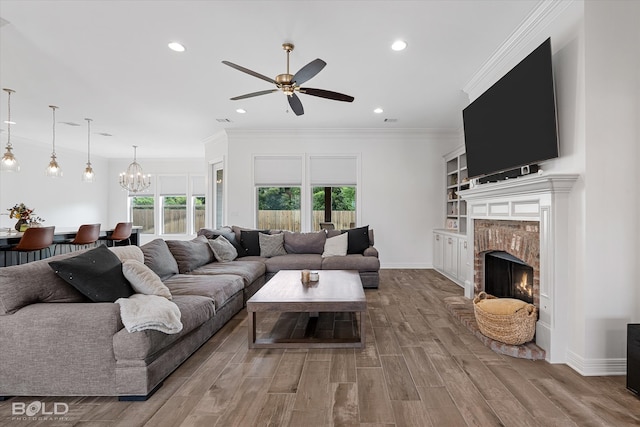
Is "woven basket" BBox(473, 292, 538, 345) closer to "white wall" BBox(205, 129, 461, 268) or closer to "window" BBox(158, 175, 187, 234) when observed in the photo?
"white wall" BBox(205, 129, 461, 268)

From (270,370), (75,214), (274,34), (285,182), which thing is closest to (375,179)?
(285,182)

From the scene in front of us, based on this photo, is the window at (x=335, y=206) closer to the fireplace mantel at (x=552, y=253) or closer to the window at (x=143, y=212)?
the fireplace mantel at (x=552, y=253)

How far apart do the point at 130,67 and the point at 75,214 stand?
695cm

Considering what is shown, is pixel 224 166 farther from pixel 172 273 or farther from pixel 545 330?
pixel 545 330

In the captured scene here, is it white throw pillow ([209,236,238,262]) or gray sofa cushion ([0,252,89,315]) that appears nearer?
gray sofa cushion ([0,252,89,315])

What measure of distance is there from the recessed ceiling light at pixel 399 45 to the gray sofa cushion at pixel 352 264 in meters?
2.92

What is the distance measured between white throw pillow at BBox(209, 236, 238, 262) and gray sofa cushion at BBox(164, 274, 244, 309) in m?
1.03

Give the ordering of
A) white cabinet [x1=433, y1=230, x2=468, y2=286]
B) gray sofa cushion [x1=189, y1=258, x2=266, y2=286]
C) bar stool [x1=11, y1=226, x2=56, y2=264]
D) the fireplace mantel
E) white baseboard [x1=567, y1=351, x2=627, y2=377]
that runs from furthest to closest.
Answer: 1. white cabinet [x1=433, y1=230, x2=468, y2=286]
2. bar stool [x1=11, y1=226, x2=56, y2=264]
3. gray sofa cushion [x1=189, y1=258, x2=266, y2=286]
4. the fireplace mantel
5. white baseboard [x1=567, y1=351, x2=627, y2=377]

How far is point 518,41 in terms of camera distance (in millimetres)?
3064

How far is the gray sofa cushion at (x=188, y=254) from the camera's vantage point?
3928mm

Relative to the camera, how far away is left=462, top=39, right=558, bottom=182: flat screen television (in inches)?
100

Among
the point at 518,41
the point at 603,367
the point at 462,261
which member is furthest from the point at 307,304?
the point at 462,261

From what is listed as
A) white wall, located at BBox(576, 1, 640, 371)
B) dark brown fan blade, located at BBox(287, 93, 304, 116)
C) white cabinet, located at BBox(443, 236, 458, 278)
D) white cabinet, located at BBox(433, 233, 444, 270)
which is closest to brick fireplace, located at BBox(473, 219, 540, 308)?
white wall, located at BBox(576, 1, 640, 371)

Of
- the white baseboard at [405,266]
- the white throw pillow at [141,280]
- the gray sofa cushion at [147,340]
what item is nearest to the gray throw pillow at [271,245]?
the white baseboard at [405,266]
